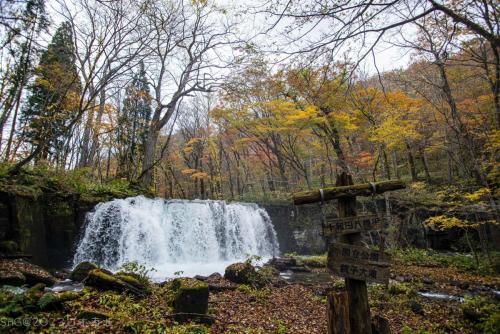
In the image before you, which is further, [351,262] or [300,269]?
[300,269]

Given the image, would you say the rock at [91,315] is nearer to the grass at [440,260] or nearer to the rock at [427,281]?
the rock at [427,281]

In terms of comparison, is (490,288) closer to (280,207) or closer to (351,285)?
(351,285)

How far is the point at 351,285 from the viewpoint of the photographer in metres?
3.45

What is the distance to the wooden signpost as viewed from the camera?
10.6ft

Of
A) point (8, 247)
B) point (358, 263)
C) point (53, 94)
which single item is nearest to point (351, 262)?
point (358, 263)

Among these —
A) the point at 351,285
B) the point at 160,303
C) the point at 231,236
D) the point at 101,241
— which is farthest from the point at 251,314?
the point at 231,236

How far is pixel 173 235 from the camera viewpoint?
13641 millimetres

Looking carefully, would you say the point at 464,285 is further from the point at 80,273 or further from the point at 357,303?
the point at 80,273

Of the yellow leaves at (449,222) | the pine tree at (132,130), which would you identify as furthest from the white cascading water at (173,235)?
the pine tree at (132,130)

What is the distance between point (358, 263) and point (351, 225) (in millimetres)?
417

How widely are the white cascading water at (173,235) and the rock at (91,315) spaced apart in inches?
208

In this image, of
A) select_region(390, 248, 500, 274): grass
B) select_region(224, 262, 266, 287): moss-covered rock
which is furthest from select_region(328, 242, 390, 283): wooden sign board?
select_region(390, 248, 500, 274): grass

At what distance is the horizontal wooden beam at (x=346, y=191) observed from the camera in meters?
3.57

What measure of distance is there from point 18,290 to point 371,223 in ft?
21.9
